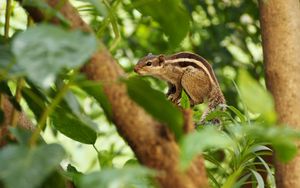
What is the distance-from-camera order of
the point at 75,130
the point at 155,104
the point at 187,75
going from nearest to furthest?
the point at 155,104
the point at 75,130
the point at 187,75

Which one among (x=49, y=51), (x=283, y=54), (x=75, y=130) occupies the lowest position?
(x=283, y=54)

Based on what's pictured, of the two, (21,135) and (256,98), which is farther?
(21,135)

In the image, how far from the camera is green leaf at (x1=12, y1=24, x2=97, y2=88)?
1.82 ft

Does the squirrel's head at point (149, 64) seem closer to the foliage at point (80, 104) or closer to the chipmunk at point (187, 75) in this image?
the chipmunk at point (187, 75)

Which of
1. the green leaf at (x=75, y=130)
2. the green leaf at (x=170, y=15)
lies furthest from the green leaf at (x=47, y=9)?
the green leaf at (x=75, y=130)

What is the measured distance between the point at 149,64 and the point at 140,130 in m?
1.78

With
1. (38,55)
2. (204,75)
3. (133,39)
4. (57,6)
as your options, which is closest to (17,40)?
(38,55)

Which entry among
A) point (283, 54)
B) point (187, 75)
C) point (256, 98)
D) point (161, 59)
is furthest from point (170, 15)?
point (161, 59)

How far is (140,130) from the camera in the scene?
2.32 ft

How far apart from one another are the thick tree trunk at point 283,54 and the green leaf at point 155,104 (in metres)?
0.62

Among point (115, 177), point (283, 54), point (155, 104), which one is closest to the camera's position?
point (115, 177)

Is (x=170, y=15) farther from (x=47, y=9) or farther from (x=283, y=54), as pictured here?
(x=283, y=54)

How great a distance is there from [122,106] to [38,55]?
0.57ft

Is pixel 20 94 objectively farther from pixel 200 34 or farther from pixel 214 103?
pixel 200 34
